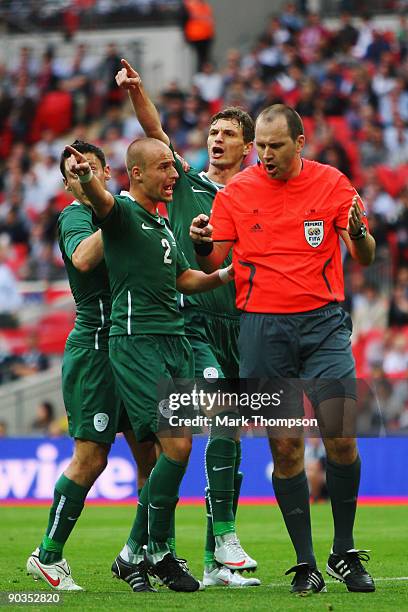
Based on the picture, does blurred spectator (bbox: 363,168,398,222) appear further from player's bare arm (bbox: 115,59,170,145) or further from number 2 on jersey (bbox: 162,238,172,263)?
number 2 on jersey (bbox: 162,238,172,263)

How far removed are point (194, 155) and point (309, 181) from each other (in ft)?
49.2

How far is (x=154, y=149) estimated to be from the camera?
7.59m

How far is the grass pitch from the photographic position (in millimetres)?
6922

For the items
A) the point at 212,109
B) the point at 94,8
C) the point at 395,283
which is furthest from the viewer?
the point at 94,8

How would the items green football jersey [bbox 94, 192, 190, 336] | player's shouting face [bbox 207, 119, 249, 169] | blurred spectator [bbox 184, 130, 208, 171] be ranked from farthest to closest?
blurred spectator [bbox 184, 130, 208, 171]
player's shouting face [bbox 207, 119, 249, 169]
green football jersey [bbox 94, 192, 190, 336]

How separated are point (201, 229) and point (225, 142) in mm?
1537

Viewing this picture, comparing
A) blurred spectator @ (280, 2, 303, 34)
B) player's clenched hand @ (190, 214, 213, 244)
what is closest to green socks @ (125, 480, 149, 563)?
player's clenched hand @ (190, 214, 213, 244)

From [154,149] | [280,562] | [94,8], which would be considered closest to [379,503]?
[280,562]

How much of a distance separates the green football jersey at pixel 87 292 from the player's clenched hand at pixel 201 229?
796 mm

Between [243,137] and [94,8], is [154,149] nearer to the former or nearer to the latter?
[243,137]

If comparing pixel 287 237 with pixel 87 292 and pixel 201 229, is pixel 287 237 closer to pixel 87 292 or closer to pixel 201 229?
pixel 201 229

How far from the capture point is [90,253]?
7582mm

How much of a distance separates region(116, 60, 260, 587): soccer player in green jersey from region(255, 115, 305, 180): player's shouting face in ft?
3.78

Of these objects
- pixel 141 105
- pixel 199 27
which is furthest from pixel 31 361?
pixel 141 105
